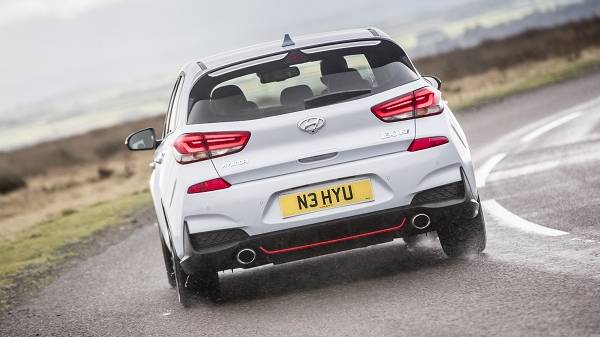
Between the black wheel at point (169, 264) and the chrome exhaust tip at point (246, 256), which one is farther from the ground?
the chrome exhaust tip at point (246, 256)

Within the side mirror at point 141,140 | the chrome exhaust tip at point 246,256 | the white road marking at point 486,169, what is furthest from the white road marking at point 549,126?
the chrome exhaust tip at point 246,256

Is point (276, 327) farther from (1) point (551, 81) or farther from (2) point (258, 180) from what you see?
(1) point (551, 81)

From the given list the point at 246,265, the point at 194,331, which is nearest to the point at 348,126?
the point at 246,265

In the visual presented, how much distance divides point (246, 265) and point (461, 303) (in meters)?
1.50

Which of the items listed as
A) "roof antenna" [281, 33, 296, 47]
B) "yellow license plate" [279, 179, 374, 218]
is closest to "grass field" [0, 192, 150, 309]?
"roof antenna" [281, 33, 296, 47]

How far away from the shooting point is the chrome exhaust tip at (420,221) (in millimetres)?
6312

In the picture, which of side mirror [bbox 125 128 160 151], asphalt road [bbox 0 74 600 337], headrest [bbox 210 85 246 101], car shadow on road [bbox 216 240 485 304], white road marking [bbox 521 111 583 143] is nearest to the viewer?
asphalt road [bbox 0 74 600 337]

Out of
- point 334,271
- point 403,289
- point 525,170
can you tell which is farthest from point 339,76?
point 525,170

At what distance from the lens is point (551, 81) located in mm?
28391

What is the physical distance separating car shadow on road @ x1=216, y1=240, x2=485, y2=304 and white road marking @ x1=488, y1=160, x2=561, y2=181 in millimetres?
3529

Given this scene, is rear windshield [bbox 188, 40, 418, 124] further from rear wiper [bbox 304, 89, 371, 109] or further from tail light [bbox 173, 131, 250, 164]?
tail light [bbox 173, 131, 250, 164]

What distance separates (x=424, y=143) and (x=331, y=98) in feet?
2.22

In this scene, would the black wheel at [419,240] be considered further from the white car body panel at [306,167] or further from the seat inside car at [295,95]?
the seat inside car at [295,95]

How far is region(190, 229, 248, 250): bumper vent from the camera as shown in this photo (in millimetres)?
6195
